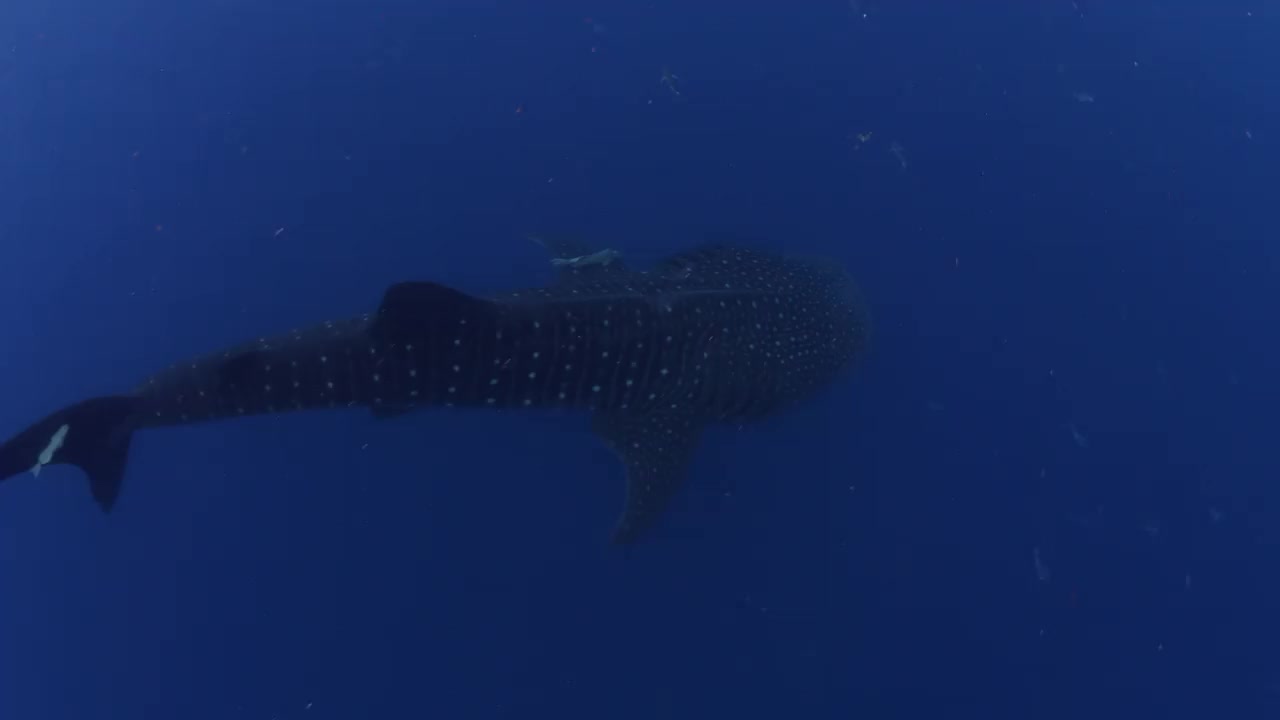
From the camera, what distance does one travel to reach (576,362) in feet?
19.3

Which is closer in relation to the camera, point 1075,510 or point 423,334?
point 423,334

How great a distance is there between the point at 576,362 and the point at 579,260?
64.1 inches

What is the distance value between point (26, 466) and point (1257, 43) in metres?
13.0

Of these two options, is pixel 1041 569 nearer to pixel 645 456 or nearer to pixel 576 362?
pixel 645 456

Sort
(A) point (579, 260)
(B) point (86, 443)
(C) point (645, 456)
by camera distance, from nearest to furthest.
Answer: (B) point (86, 443) → (C) point (645, 456) → (A) point (579, 260)

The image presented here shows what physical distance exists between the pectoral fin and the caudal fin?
136 inches

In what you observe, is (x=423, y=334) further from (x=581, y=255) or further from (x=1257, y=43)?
(x=1257, y=43)

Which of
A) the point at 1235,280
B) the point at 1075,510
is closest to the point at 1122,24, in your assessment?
the point at 1235,280

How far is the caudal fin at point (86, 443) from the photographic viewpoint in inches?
188

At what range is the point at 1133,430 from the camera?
302 inches

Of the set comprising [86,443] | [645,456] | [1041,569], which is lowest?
[1041,569]

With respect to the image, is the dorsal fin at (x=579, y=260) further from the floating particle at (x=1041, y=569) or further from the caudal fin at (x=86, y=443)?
the floating particle at (x=1041, y=569)

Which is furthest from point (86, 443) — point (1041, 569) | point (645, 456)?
point (1041, 569)

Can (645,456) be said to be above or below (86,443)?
below
